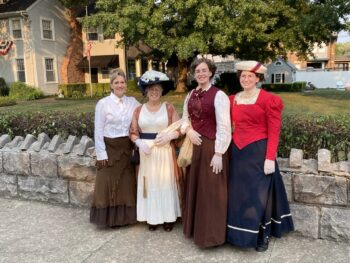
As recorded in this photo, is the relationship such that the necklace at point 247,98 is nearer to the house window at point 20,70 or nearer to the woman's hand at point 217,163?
the woman's hand at point 217,163

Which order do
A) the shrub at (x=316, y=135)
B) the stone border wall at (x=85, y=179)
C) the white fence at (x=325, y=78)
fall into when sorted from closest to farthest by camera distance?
the stone border wall at (x=85, y=179) < the shrub at (x=316, y=135) < the white fence at (x=325, y=78)

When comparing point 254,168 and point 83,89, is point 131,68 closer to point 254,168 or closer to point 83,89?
point 83,89

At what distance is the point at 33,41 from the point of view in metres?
26.5

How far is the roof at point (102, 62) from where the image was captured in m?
28.7

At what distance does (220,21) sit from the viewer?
1689 cm

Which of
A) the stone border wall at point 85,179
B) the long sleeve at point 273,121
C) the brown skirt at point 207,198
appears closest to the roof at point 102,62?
the stone border wall at point 85,179

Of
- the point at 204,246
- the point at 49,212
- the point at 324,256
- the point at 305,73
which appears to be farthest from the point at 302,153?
the point at 305,73

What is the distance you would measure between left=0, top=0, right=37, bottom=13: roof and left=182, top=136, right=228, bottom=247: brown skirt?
2626cm

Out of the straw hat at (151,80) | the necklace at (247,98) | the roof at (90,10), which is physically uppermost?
Answer: the roof at (90,10)

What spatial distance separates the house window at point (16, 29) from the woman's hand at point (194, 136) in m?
26.6

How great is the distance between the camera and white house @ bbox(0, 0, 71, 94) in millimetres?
26531

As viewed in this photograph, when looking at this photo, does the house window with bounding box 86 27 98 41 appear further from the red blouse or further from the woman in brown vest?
the red blouse

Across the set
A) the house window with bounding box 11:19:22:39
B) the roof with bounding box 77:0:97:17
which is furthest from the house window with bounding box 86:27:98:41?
the house window with bounding box 11:19:22:39

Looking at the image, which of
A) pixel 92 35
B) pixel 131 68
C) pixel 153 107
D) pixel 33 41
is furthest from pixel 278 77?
pixel 153 107
